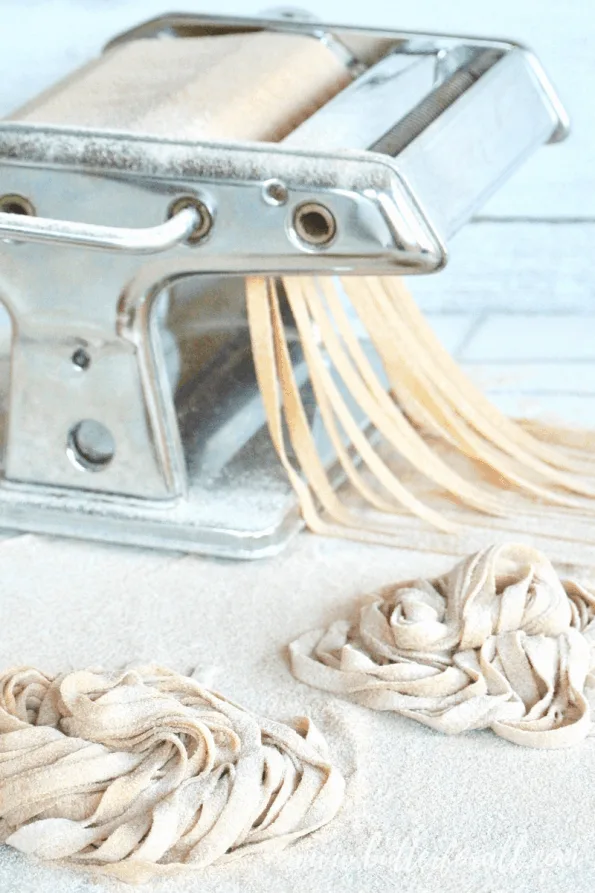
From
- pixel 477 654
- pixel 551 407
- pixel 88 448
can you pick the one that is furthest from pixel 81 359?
pixel 551 407

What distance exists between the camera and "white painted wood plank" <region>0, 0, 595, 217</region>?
5.98ft

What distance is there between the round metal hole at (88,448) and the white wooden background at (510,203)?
1.84 ft

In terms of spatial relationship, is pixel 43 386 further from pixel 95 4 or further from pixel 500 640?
pixel 95 4

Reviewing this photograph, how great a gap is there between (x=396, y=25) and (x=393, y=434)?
29.9 inches

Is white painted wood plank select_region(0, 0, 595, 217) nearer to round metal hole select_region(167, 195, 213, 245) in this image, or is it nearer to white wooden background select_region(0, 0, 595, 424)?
white wooden background select_region(0, 0, 595, 424)

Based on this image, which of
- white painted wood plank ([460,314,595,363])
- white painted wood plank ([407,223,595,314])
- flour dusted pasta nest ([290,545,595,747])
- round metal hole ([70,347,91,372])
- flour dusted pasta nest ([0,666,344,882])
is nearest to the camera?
flour dusted pasta nest ([0,666,344,882])

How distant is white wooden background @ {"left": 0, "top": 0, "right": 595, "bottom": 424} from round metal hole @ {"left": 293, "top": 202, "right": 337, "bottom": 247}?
1.83 feet

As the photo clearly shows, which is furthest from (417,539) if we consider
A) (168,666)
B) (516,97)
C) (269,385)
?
(516,97)

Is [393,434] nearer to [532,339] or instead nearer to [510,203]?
[532,339]

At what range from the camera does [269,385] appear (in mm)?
1298

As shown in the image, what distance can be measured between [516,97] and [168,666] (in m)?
0.79

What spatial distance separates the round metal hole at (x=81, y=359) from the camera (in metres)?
1.30

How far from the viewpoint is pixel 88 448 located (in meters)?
1.35

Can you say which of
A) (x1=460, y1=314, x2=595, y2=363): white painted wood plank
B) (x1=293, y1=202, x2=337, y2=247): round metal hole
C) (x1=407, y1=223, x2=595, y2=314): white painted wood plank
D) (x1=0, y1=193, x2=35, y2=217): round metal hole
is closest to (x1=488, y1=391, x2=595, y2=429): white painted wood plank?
(x1=460, y1=314, x2=595, y2=363): white painted wood plank
